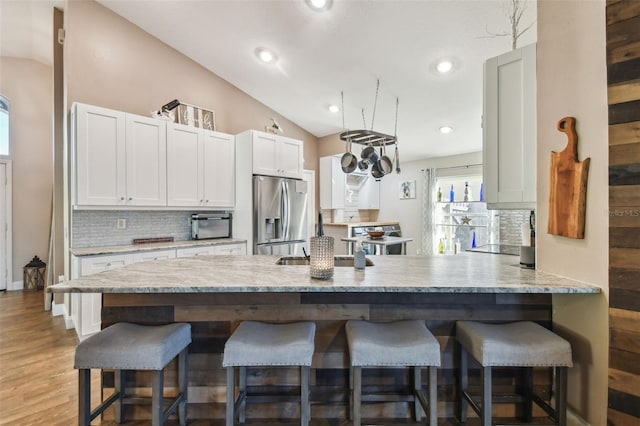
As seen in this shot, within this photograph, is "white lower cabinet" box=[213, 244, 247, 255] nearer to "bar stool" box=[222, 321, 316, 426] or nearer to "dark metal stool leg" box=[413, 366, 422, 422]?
"bar stool" box=[222, 321, 316, 426]

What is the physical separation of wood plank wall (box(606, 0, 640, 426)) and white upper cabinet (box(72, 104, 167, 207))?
3.82 metres

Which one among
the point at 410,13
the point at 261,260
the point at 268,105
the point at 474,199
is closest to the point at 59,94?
the point at 268,105

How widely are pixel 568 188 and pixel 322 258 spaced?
1.30 m

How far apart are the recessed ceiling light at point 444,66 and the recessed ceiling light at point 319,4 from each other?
4.32 ft

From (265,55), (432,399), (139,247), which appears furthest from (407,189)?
(432,399)

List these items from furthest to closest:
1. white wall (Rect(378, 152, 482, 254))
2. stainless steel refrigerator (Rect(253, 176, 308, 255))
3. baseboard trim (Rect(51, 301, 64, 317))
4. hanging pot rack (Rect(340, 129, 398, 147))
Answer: white wall (Rect(378, 152, 482, 254)), stainless steel refrigerator (Rect(253, 176, 308, 255)), baseboard trim (Rect(51, 301, 64, 317)), hanging pot rack (Rect(340, 129, 398, 147))

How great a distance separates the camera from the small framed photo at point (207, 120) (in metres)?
4.05

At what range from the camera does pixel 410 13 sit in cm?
258

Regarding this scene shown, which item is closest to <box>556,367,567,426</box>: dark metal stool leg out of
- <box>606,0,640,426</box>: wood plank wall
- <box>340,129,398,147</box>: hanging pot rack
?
<box>606,0,640,426</box>: wood plank wall

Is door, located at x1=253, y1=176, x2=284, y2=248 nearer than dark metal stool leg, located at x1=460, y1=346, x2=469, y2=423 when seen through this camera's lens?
No

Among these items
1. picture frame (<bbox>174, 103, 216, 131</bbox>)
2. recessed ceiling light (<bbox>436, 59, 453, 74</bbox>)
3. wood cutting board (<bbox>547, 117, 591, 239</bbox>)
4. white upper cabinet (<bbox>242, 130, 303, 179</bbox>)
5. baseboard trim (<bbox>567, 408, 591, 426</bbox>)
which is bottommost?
baseboard trim (<bbox>567, 408, 591, 426</bbox>)

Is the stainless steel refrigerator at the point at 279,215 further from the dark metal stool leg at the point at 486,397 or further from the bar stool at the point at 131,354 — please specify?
the dark metal stool leg at the point at 486,397

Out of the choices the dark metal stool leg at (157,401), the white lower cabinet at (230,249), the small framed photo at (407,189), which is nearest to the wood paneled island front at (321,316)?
the dark metal stool leg at (157,401)

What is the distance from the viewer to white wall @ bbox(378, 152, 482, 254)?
5586 millimetres
